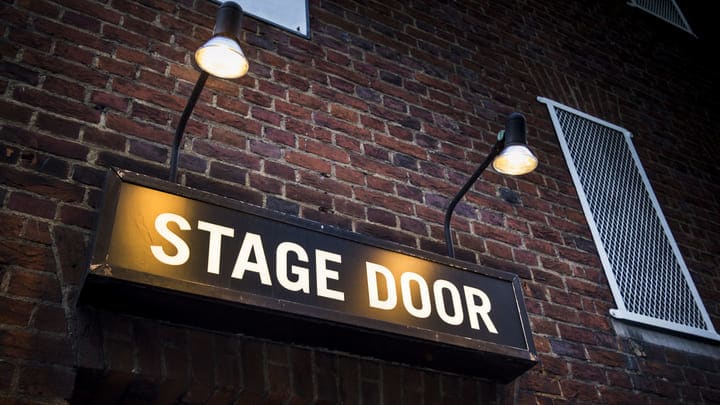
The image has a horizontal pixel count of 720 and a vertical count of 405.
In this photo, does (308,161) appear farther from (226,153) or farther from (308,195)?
(226,153)

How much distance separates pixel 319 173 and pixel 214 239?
2.53ft

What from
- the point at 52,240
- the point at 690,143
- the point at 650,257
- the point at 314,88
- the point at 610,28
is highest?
the point at 610,28

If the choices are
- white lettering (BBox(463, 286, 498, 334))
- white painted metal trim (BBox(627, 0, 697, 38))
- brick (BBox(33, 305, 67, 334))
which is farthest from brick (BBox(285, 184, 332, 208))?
white painted metal trim (BBox(627, 0, 697, 38))

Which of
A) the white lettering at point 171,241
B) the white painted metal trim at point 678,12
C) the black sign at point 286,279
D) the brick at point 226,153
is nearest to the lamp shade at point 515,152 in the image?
the black sign at point 286,279

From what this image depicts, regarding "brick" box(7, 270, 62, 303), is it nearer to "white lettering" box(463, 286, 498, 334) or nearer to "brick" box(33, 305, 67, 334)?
"brick" box(33, 305, 67, 334)

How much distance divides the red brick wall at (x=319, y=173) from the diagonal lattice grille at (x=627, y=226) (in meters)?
0.14

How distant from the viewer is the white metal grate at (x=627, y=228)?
3367mm

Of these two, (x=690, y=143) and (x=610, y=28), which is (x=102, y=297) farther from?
(x=610, y=28)

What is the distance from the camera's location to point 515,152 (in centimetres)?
249

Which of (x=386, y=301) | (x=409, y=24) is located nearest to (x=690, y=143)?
(x=409, y=24)

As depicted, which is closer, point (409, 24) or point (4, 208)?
point (4, 208)

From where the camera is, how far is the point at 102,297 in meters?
1.84

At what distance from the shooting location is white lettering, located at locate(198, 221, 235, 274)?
6.41ft

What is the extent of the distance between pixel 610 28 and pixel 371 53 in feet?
9.17
